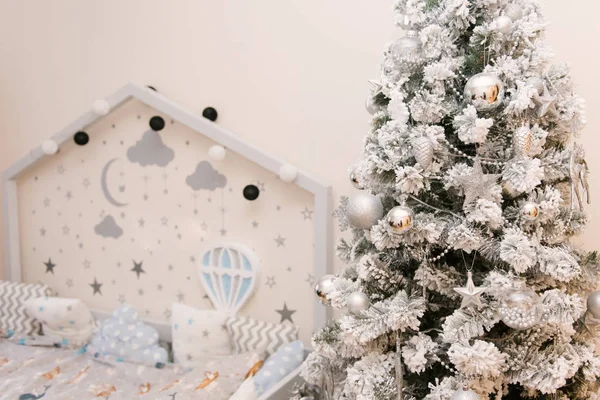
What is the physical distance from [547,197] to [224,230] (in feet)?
4.15

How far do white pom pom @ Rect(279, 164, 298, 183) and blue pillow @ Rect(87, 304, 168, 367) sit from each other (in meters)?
0.86

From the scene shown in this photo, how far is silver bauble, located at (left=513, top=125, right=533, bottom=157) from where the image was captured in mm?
1088

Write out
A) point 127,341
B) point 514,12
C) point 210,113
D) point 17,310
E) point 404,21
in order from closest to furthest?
point 514,12 < point 404,21 < point 210,113 < point 127,341 < point 17,310

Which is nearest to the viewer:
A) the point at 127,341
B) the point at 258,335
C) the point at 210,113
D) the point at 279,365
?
the point at 279,365

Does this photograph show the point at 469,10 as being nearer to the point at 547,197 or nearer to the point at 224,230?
the point at 547,197

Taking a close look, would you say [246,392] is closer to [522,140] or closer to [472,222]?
[472,222]

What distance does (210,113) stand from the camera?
203 centimetres

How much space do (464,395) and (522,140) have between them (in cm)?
52

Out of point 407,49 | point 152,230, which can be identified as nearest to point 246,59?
point 152,230

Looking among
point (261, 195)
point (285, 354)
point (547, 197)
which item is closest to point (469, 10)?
point (547, 197)

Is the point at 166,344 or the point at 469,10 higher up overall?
the point at 469,10

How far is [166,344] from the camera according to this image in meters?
2.19

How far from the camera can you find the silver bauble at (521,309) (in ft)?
3.42

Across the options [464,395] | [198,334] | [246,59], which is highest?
[246,59]
